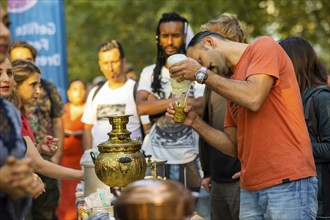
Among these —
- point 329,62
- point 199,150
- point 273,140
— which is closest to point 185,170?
point 199,150

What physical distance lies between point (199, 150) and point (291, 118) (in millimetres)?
2145

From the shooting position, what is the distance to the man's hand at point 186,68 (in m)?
4.86

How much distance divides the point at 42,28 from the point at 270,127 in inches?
225

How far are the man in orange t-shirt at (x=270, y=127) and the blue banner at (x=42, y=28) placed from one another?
5.19 meters

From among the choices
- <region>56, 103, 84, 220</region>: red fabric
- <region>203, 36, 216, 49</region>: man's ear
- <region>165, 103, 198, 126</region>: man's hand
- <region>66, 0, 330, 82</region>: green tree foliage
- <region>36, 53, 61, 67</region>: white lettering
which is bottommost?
<region>56, 103, 84, 220</region>: red fabric

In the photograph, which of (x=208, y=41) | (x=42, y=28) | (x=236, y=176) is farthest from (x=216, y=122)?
(x=42, y=28)

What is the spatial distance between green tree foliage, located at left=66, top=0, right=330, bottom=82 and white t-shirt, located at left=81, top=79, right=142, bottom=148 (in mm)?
7298

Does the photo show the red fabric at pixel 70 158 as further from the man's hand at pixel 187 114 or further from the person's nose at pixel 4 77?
the person's nose at pixel 4 77

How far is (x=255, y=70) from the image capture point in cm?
473

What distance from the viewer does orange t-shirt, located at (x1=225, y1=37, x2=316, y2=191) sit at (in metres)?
4.79

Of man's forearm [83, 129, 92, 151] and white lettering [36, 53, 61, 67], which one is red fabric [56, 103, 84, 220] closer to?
white lettering [36, 53, 61, 67]

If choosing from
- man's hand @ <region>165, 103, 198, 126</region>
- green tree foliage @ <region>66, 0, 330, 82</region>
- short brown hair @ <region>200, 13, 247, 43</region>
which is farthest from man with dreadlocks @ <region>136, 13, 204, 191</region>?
green tree foliage @ <region>66, 0, 330, 82</region>

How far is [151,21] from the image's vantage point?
20016 millimetres

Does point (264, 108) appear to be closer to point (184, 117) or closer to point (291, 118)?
point (291, 118)
